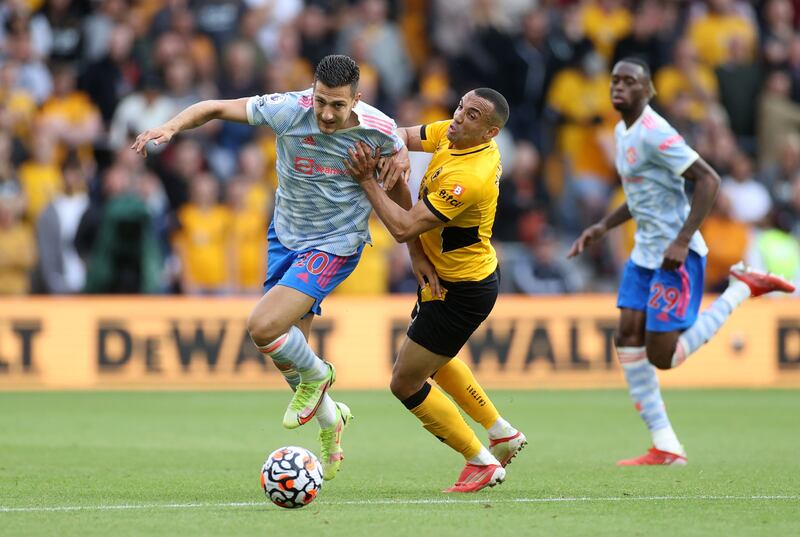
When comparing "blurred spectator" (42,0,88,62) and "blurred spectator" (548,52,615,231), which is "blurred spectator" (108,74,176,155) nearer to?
"blurred spectator" (42,0,88,62)

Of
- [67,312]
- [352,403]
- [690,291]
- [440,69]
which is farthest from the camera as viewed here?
[440,69]

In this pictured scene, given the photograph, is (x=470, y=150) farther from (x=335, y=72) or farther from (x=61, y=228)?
(x=61, y=228)

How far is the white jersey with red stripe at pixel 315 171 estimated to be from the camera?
27.4ft

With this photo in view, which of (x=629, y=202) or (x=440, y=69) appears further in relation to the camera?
(x=440, y=69)

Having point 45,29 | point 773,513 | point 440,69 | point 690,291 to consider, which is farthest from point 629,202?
point 45,29

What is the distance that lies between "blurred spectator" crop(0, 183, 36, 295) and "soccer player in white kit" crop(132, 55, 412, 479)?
806 cm

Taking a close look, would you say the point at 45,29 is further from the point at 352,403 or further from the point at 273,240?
the point at 273,240

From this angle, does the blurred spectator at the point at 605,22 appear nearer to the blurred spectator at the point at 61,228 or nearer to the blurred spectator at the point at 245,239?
the blurred spectator at the point at 245,239

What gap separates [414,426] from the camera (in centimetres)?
1288

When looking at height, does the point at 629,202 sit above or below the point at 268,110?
below

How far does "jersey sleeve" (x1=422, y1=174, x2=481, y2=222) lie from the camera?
811 cm

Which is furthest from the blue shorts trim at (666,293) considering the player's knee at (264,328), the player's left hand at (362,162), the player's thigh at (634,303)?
the player's knee at (264,328)

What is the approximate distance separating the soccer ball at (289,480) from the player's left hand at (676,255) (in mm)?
3433

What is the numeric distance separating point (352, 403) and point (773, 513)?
7.98m
